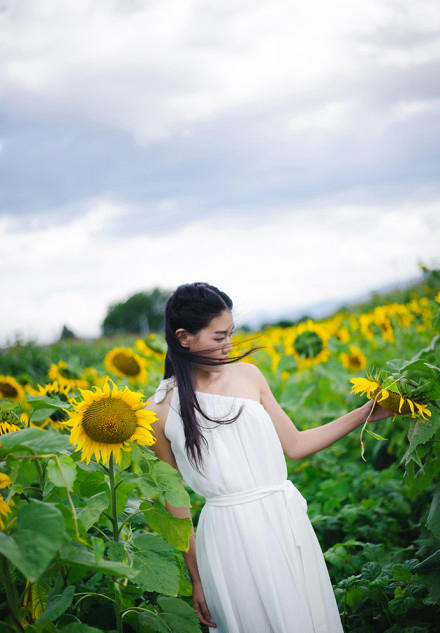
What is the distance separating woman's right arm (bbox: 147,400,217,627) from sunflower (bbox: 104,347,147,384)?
6.17 ft

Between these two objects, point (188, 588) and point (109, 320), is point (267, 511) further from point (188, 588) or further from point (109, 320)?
point (109, 320)

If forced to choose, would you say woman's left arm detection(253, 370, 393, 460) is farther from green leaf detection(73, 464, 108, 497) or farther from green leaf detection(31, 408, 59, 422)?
green leaf detection(31, 408, 59, 422)

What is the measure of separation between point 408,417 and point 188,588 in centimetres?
76

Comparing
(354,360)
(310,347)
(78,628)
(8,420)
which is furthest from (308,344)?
(78,628)

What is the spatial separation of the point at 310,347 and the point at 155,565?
242 centimetres

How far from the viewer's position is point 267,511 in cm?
153

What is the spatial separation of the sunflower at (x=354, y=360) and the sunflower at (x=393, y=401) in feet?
7.76

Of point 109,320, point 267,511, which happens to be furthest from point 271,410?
point 109,320

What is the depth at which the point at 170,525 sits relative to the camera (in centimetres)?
125

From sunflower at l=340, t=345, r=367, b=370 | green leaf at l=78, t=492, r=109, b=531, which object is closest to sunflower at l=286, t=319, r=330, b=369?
sunflower at l=340, t=345, r=367, b=370

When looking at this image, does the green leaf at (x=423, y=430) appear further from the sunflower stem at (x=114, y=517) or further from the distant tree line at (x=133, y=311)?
the distant tree line at (x=133, y=311)

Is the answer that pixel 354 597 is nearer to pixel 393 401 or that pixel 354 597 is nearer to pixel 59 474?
pixel 393 401

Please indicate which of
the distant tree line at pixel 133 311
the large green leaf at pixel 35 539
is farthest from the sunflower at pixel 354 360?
the distant tree line at pixel 133 311

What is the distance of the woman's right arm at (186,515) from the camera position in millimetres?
1575
